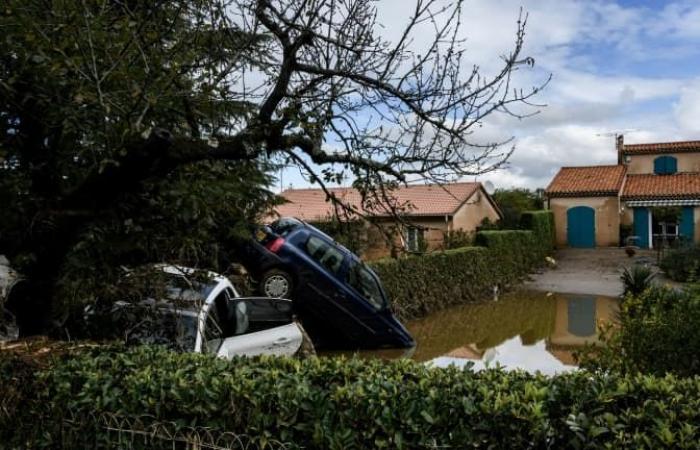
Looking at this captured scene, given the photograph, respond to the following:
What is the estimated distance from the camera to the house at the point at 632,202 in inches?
1347

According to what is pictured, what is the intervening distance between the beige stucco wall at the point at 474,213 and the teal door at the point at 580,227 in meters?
4.19

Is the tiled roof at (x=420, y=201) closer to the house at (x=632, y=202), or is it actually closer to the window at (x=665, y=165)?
the house at (x=632, y=202)

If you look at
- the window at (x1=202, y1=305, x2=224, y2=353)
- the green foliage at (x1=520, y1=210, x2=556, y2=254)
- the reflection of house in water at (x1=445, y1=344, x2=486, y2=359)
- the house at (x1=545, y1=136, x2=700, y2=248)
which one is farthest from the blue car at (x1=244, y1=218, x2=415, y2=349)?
the house at (x1=545, y1=136, x2=700, y2=248)

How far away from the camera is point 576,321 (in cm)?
1770

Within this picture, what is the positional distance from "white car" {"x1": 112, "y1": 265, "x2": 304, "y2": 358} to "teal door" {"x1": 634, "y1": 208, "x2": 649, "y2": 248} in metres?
31.9

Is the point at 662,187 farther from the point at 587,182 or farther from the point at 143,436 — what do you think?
the point at 143,436

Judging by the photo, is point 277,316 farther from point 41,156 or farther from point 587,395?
point 587,395

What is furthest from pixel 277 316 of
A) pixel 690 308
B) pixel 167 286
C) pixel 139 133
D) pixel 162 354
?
pixel 690 308

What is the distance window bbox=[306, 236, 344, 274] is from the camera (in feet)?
41.7

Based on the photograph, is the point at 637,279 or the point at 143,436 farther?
the point at 637,279

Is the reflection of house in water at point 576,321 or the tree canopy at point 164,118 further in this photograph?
the reflection of house in water at point 576,321

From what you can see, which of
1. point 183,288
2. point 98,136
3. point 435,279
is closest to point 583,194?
point 435,279

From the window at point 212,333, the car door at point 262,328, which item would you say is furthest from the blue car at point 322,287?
the window at point 212,333

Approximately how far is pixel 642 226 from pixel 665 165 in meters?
6.80
